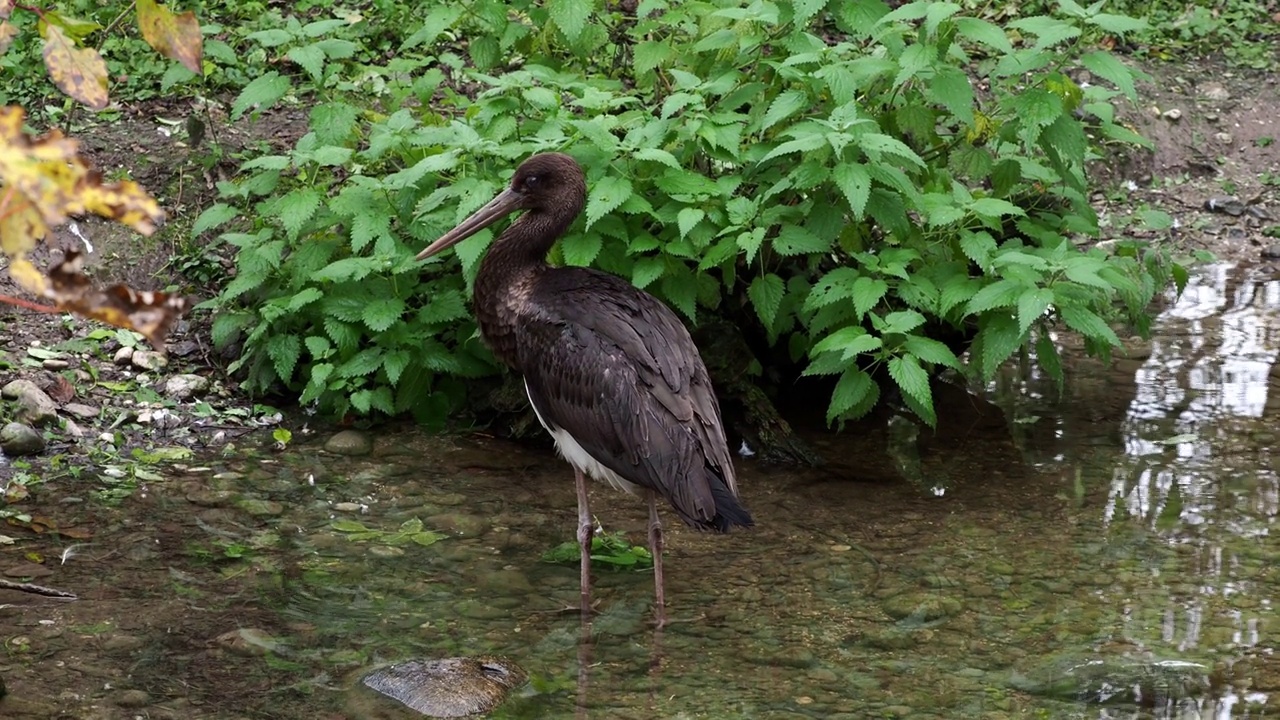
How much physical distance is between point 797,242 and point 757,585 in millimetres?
1519

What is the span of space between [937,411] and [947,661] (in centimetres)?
246

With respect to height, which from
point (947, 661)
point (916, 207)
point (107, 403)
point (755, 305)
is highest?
point (916, 207)

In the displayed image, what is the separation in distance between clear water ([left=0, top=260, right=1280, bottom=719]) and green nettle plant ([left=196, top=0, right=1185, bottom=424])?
0.47 meters

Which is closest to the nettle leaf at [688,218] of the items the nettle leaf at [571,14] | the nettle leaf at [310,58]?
the nettle leaf at [571,14]

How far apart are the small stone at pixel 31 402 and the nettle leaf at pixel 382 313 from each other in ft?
4.43

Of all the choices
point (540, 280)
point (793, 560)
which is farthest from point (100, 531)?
point (793, 560)

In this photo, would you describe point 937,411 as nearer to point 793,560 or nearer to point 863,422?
point 863,422

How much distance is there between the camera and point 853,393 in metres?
5.97

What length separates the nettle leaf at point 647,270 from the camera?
235 inches

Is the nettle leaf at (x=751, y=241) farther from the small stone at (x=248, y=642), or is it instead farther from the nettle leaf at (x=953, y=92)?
the small stone at (x=248, y=642)

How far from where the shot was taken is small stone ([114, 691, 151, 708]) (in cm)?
404

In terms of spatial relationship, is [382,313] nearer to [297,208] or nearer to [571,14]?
[297,208]

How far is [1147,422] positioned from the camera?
22.0 ft

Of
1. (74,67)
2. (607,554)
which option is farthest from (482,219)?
(74,67)
